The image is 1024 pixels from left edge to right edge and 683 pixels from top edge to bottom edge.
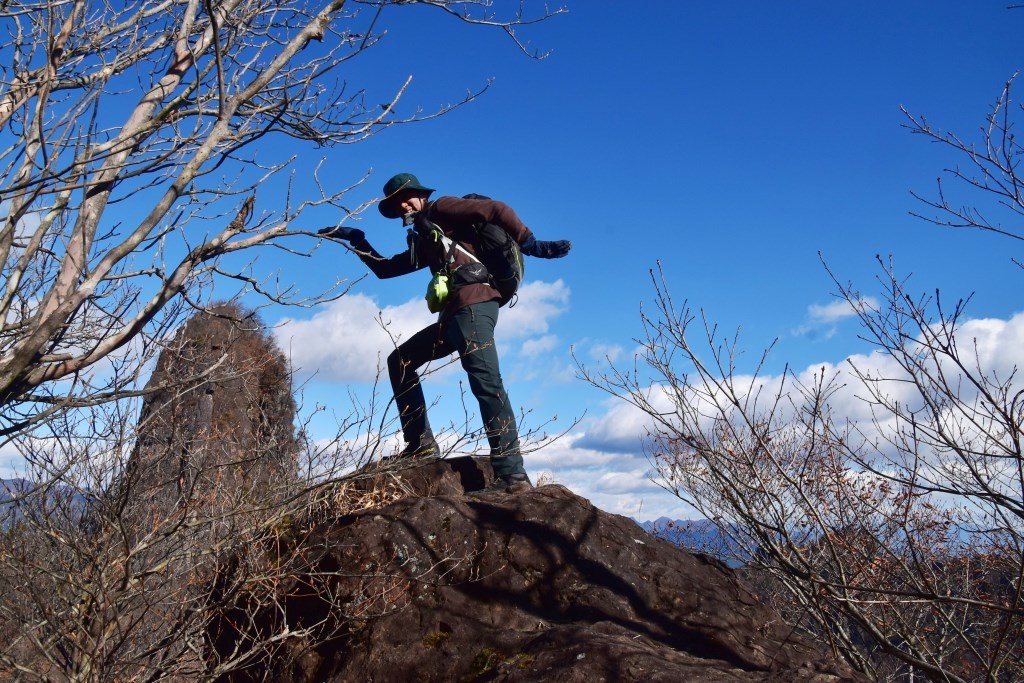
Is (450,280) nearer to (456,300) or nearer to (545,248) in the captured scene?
(456,300)

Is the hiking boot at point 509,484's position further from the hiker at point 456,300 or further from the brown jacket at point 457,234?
the brown jacket at point 457,234

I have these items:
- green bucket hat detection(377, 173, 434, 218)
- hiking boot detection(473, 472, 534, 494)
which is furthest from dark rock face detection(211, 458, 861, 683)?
green bucket hat detection(377, 173, 434, 218)

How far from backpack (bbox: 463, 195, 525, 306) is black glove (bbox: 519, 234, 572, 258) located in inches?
3.4

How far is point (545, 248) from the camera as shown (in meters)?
5.06

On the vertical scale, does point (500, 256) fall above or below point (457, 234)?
below

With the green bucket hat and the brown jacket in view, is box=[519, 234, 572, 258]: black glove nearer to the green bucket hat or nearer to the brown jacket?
the brown jacket

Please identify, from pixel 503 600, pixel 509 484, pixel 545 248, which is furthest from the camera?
pixel 545 248

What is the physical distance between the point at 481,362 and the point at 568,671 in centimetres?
226

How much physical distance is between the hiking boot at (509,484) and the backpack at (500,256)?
1195mm

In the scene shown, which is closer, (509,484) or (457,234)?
(509,484)

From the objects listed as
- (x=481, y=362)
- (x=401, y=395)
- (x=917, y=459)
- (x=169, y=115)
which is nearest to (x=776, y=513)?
(x=917, y=459)

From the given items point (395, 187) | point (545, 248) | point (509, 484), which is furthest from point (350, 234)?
point (509, 484)

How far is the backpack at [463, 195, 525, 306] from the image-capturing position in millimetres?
5090

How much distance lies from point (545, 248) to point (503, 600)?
222 centimetres
